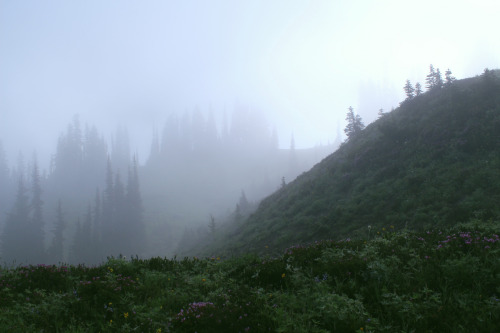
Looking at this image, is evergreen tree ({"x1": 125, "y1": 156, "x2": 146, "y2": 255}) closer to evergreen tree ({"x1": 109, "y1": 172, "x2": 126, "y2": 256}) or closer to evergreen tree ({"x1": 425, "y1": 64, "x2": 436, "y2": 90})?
A: evergreen tree ({"x1": 109, "y1": 172, "x2": 126, "y2": 256})

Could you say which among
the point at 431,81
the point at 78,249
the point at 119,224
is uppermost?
the point at 431,81

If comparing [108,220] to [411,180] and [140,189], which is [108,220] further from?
[411,180]

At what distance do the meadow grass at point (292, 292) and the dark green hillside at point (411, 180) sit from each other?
3.92 metres

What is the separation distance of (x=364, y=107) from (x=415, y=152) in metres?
140

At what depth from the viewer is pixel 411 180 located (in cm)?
1656

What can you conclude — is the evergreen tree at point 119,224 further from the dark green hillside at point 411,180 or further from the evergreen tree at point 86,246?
the dark green hillside at point 411,180

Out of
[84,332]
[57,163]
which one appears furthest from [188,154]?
[84,332]

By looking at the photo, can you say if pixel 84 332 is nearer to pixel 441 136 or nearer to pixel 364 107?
pixel 441 136

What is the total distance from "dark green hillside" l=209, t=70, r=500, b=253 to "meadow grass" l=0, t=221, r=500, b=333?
392 cm

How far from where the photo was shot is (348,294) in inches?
195

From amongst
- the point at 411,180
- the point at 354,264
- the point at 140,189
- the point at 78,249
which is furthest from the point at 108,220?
the point at 354,264

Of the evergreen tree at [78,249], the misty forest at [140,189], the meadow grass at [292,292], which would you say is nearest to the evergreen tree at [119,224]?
the misty forest at [140,189]

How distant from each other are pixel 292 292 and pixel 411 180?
47.7ft

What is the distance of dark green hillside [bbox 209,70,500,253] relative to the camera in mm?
12906
